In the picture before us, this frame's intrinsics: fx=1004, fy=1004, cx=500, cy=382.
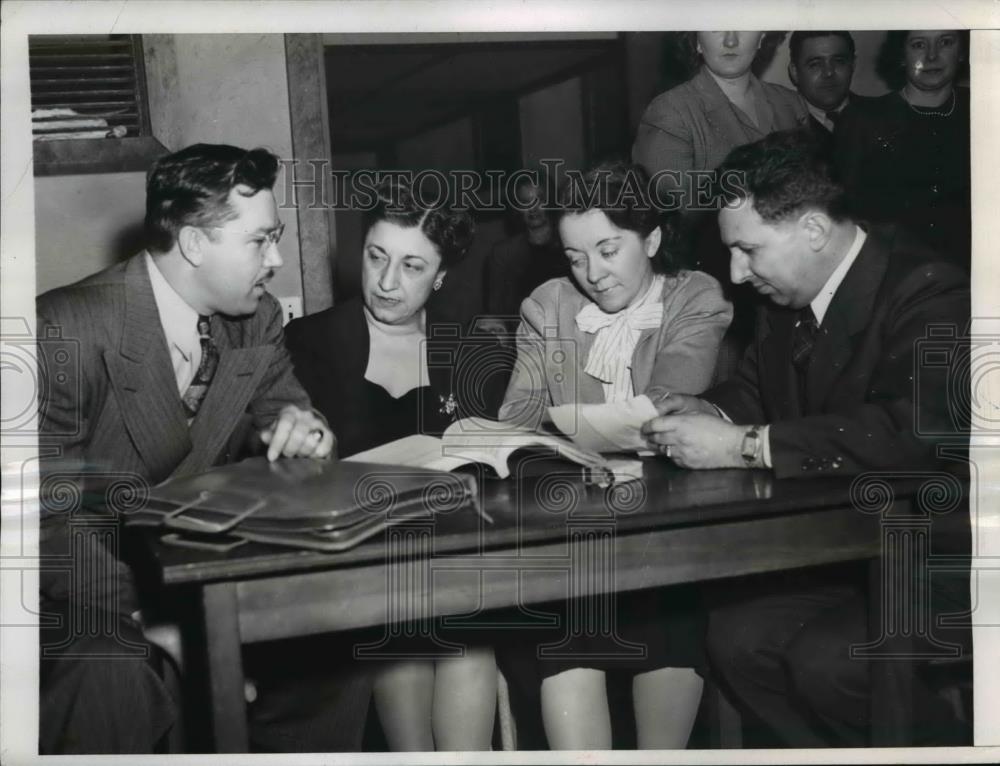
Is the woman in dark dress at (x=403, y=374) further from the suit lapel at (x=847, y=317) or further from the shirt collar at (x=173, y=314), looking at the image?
the suit lapel at (x=847, y=317)

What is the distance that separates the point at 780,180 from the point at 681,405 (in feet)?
1.27

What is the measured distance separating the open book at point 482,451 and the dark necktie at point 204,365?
0.86ft

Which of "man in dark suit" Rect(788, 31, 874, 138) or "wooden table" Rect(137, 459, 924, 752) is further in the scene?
"man in dark suit" Rect(788, 31, 874, 138)

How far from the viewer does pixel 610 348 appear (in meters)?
1.59

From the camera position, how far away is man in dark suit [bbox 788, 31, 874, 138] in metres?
1.60

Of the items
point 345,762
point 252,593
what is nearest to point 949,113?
point 252,593

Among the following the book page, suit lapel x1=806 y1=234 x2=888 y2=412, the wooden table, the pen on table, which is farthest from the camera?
suit lapel x1=806 y1=234 x2=888 y2=412

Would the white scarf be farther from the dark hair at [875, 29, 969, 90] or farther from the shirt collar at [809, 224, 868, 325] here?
the dark hair at [875, 29, 969, 90]

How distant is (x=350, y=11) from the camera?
1.57 metres

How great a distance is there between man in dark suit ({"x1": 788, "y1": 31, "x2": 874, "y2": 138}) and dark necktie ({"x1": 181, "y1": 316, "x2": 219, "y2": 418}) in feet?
3.32

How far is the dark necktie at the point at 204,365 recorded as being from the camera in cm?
157

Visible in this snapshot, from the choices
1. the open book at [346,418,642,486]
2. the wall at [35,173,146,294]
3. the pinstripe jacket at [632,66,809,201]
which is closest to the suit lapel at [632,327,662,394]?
the open book at [346,418,642,486]

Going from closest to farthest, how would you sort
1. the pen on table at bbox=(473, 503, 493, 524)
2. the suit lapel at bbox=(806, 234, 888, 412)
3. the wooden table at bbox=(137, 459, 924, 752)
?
the wooden table at bbox=(137, 459, 924, 752) < the pen on table at bbox=(473, 503, 493, 524) < the suit lapel at bbox=(806, 234, 888, 412)

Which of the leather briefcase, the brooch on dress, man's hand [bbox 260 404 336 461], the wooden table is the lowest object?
the wooden table
